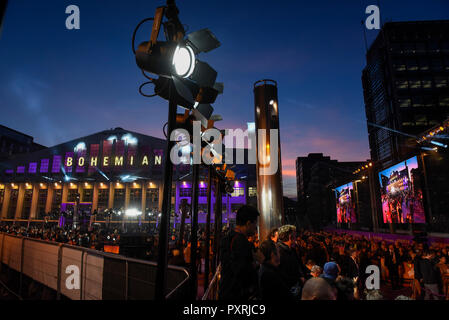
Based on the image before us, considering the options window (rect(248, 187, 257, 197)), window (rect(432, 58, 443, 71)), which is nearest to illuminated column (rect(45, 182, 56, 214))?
window (rect(248, 187, 257, 197))

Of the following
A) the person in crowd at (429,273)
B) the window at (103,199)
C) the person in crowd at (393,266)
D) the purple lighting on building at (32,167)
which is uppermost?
the purple lighting on building at (32,167)

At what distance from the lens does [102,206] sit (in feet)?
152

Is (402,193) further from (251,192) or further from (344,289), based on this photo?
(251,192)

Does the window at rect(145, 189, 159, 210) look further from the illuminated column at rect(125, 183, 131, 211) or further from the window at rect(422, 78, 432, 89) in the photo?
the window at rect(422, 78, 432, 89)

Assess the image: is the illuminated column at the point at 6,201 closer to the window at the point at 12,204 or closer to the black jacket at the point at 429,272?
the window at the point at 12,204

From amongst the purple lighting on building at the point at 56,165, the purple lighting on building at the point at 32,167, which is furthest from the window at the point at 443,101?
the purple lighting on building at the point at 32,167

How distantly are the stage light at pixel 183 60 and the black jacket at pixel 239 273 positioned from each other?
77.1 inches

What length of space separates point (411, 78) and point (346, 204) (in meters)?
20.5

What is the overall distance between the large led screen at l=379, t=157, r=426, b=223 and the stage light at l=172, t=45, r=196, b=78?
17680 millimetres

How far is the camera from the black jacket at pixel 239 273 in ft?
8.71

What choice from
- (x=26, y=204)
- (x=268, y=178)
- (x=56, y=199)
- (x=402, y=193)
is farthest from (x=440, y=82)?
(x=26, y=204)

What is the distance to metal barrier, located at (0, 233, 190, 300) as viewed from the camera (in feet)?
12.4

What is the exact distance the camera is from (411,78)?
107 ft
